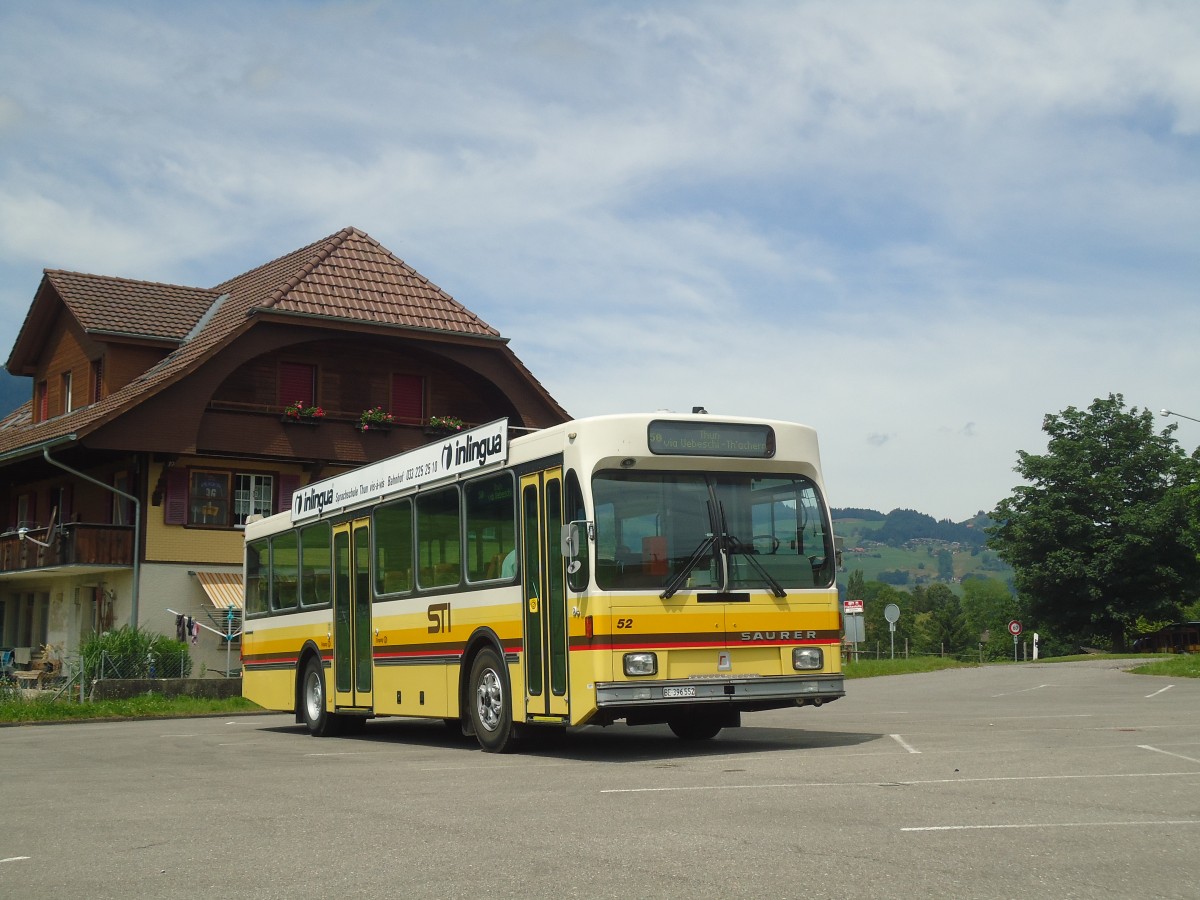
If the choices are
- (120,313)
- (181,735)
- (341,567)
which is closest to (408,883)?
(341,567)

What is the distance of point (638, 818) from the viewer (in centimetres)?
872

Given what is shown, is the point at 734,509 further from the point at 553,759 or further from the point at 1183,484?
the point at 1183,484

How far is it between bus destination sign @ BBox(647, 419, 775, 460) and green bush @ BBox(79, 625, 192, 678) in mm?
19861

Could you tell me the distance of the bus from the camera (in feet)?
43.3

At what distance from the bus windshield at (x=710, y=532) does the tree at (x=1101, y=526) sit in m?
57.3

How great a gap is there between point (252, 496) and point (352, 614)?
20.4 meters

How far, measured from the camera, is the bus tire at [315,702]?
19.4 metres

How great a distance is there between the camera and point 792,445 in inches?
563

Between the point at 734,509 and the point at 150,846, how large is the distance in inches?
268

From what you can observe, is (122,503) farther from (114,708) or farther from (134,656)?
(114,708)

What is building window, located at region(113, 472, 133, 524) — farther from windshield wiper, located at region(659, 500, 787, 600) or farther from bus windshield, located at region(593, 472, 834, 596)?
windshield wiper, located at region(659, 500, 787, 600)

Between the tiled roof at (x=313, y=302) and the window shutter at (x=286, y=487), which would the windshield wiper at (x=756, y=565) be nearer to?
the tiled roof at (x=313, y=302)

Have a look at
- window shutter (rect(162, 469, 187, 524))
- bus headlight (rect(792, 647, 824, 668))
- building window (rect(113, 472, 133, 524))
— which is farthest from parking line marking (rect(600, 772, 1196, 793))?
building window (rect(113, 472, 133, 524))

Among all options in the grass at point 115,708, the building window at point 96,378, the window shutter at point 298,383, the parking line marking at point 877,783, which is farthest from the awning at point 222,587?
the parking line marking at point 877,783
